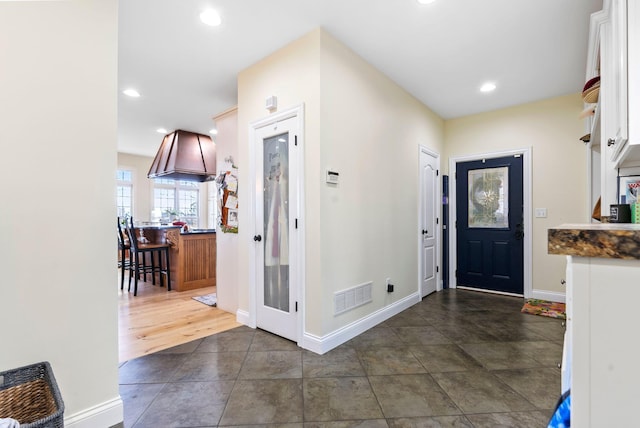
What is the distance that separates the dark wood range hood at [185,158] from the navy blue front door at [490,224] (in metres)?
4.56

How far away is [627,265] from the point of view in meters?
0.62

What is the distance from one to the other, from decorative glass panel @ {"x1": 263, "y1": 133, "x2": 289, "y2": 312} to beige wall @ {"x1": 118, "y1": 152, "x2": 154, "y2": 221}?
6434mm

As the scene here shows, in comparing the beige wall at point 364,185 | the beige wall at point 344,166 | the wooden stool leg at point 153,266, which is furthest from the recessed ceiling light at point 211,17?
the wooden stool leg at point 153,266

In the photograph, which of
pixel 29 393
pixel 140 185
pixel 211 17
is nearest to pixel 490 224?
pixel 211 17

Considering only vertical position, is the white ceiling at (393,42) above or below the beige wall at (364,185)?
above

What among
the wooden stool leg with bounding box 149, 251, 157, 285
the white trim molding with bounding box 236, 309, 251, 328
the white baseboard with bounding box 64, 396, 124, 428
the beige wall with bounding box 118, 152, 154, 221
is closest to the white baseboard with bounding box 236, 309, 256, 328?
the white trim molding with bounding box 236, 309, 251, 328

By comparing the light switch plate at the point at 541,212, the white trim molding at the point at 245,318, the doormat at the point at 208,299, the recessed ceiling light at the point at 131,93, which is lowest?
the doormat at the point at 208,299

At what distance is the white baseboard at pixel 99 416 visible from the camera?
4.99ft

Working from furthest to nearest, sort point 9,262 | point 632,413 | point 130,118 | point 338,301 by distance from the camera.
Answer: point 130,118, point 338,301, point 9,262, point 632,413

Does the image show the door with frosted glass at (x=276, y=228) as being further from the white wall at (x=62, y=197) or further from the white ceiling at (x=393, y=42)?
the white wall at (x=62, y=197)

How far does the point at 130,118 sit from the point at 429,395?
5695 mm

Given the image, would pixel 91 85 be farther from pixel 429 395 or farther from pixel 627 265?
pixel 429 395

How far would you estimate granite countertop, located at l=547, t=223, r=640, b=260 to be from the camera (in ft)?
2.00

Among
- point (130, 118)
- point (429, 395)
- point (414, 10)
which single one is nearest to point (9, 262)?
point (429, 395)
